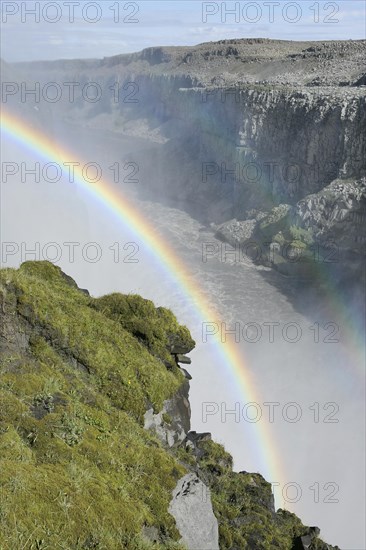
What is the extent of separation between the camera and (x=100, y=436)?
33.6 ft

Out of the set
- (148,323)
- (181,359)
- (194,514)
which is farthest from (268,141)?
(194,514)

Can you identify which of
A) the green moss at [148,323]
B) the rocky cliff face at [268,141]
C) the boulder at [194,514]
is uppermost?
the rocky cliff face at [268,141]

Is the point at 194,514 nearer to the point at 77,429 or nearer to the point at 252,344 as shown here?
the point at 77,429

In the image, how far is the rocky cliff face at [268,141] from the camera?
63.0 metres

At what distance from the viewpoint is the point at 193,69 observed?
164250 millimetres

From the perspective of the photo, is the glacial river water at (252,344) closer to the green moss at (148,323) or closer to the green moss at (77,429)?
the green moss at (148,323)

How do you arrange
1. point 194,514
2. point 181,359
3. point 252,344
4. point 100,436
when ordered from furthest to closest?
point 252,344
point 181,359
point 100,436
point 194,514

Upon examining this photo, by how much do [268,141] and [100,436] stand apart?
72482mm

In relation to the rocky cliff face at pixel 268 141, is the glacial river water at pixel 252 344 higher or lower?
lower

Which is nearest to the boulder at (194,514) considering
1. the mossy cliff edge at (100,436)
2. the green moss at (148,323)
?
the mossy cliff edge at (100,436)

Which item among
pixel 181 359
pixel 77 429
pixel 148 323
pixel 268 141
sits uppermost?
pixel 268 141

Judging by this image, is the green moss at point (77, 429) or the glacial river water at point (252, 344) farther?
the glacial river water at point (252, 344)

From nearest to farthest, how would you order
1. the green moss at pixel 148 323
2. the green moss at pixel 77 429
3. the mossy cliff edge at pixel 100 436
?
the green moss at pixel 77 429, the mossy cliff edge at pixel 100 436, the green moss at pixel 148 323

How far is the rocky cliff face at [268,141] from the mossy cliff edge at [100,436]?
49744mm
